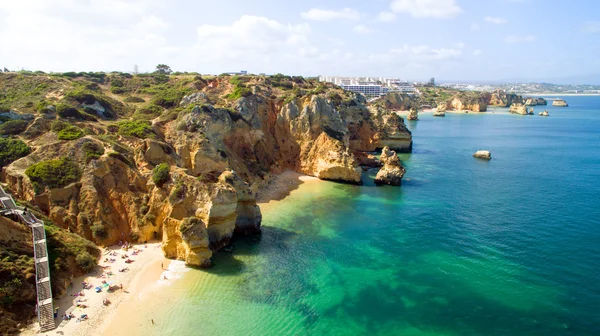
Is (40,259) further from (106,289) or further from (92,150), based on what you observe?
(92,150)

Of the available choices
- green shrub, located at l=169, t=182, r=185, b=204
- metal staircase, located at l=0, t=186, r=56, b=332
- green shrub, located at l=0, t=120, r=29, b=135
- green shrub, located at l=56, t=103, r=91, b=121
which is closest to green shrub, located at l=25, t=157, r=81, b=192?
metal staircase, located at l=0, t=186, r=56, b=332

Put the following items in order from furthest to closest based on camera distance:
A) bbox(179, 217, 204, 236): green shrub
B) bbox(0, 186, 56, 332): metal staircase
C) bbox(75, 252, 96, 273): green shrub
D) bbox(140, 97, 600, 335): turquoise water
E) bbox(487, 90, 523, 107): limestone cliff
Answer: bbox(487, 90, 523, 107): limestone cliff → bbox(179, 217, 204, 236): green shrub → bbox(75, 252, 96, 273): green shrub → bbox(140, 97, 600, 335): turquoise water → bbox(0, 186, 56, 332): metal staircase

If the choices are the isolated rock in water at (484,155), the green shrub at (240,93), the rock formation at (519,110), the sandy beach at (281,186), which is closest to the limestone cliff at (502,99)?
the rock formation at (519,110)

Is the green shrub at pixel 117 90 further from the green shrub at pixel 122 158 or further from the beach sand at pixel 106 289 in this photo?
the beach sand at pixel 106 289

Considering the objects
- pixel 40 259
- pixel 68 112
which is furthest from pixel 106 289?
pixel 68 112

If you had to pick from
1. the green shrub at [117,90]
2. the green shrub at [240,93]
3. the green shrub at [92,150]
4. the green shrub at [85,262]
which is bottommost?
the green shrub at [85,262]

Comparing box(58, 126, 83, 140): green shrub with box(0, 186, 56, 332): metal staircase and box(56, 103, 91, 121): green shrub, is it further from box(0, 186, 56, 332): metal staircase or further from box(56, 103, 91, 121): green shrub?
box(0, 186, 56, 332): metal staircase
